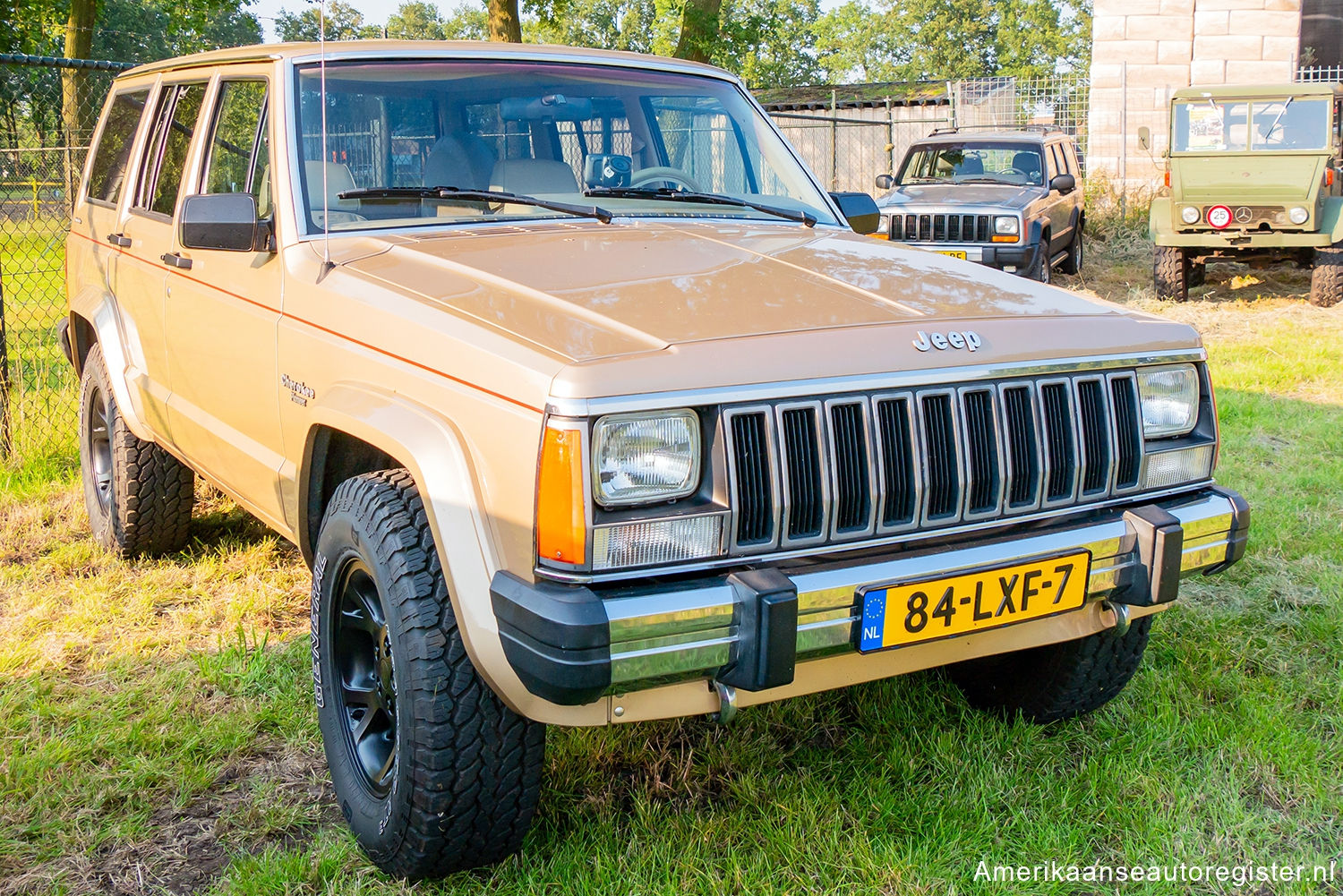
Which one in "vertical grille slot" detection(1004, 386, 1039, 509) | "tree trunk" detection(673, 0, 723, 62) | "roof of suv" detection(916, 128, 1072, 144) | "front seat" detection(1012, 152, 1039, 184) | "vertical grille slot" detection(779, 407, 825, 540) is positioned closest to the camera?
"vertical grille slot" detection(779, 407, 825, 540)

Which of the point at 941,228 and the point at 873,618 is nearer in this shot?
the point at 873,618

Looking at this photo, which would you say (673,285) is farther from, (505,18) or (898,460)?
(505,18)

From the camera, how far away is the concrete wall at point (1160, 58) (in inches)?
684

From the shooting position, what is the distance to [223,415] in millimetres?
3443

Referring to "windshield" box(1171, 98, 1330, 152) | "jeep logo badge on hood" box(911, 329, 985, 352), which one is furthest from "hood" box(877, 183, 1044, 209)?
"jeep logo badge on hood" box(911, 329, 985, 352)

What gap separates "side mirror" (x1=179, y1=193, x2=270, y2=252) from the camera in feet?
9.72

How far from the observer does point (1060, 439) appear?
8.34 feet

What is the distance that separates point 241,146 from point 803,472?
7.34ft

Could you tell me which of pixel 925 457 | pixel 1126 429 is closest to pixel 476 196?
pixel 925 457

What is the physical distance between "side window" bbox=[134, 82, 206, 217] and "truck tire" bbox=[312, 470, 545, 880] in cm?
187

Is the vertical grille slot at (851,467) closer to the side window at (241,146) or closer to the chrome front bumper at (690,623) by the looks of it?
the chrome front bumper at (690,623)

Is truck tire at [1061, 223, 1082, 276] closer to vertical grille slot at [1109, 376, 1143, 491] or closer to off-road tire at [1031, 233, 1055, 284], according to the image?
off-road tire at [1031, 233, 1055, 284]

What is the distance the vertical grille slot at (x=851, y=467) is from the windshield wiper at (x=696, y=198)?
148cm

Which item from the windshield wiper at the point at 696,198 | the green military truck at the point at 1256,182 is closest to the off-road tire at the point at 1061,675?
the windshield wiper at the point at 696,198
